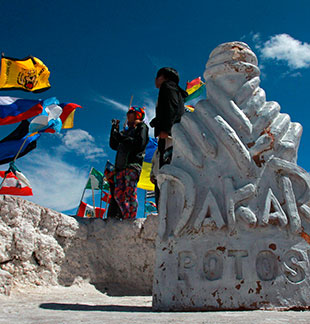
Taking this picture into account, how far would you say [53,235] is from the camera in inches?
136

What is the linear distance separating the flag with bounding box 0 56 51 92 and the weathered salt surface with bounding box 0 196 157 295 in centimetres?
475

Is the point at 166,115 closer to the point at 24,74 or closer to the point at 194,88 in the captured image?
the point at 24,74

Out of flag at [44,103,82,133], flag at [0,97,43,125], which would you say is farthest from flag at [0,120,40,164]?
flag at [44,103,82,133]

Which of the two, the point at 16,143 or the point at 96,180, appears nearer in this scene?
the point at 16,143

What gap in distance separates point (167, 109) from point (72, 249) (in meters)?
1.75

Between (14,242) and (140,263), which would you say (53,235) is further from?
(140,263)

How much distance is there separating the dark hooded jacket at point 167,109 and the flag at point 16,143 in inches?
175

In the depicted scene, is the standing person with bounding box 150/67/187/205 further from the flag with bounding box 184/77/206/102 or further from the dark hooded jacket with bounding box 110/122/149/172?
the flag with bounding box 184/77/206/102

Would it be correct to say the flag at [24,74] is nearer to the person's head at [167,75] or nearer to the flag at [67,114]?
the flag at [67,114]

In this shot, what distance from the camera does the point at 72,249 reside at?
358 centimetres

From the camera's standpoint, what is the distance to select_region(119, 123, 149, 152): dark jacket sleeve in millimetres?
3928

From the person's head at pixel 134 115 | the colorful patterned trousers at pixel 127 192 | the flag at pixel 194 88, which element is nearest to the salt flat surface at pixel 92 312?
the colorful patterned trousers at pixel 127 192

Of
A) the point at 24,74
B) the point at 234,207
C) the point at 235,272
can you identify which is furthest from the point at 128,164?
the point at 24,74

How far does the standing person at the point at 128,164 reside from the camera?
12.6ft
